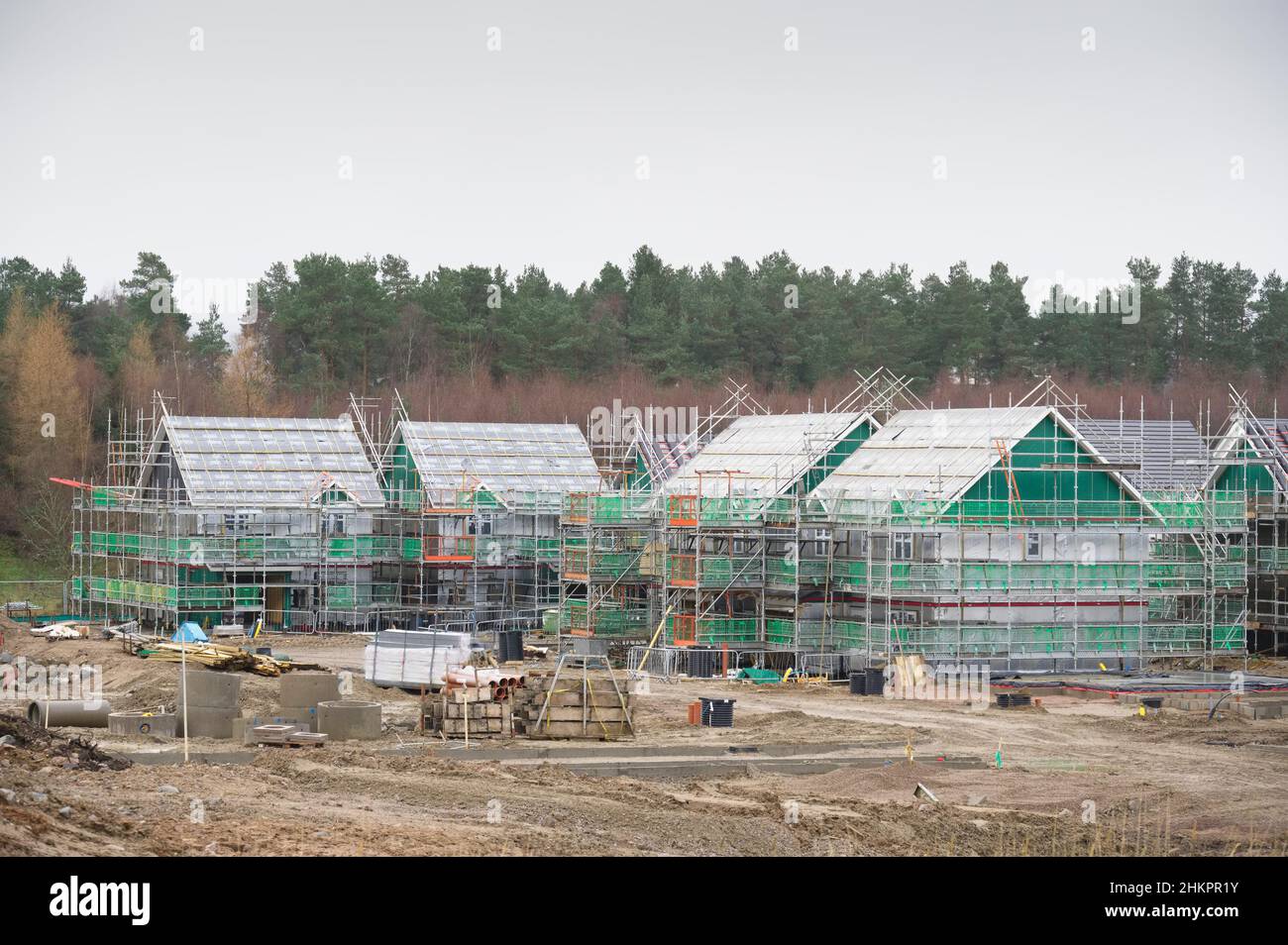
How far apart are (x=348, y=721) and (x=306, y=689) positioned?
2.12 m

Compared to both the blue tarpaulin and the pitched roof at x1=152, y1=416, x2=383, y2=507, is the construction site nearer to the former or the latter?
the pitched roof at x1=152, y1=416, x2=383, y2=507

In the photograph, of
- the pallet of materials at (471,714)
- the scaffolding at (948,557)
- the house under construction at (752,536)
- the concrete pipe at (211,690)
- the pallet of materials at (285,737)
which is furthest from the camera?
the house under construction at (752,536)

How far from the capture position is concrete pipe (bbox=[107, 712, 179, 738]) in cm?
3131

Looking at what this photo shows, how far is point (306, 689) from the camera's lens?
3338cm

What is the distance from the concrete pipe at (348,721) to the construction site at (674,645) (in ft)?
0.14

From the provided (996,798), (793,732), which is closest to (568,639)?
(793,732)

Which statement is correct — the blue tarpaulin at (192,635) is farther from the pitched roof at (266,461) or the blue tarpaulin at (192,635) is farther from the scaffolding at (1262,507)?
the scaffolding at (1262,507)

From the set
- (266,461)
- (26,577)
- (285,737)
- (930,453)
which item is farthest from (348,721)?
(26,577)

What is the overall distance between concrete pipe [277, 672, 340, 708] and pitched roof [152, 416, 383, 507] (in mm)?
23163

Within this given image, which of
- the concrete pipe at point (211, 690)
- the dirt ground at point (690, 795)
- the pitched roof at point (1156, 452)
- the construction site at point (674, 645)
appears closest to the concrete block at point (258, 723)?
the construction site at point (674, 645)

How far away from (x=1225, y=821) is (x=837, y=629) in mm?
20048

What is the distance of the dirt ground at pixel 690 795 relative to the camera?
21125 mm
